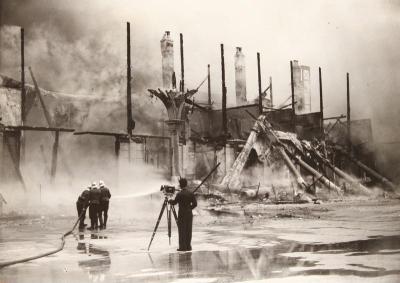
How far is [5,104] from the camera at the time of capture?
26.7 m

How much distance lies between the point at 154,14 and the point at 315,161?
18.0 metres

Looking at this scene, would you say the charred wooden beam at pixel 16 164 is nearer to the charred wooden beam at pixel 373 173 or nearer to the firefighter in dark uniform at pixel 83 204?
the firefighter in dark uniform at pixel 83 204

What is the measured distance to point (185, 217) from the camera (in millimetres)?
9234

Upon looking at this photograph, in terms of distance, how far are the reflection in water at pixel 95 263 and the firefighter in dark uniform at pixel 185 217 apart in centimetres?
135

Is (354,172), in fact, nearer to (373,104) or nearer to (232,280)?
(373,104)

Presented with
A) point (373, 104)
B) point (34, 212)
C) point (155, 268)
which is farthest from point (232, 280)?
point (34, 212)

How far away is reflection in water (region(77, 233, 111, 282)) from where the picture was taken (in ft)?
22.3

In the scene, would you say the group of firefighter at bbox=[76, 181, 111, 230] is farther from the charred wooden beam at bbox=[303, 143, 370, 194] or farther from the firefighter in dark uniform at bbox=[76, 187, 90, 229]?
the charred wooden beam at bbox=[303, 143, 370, 194]

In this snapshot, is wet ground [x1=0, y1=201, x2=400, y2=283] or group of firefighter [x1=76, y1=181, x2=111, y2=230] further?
group of firefighter [x1=76, y1=181, x2=111, y2=230]

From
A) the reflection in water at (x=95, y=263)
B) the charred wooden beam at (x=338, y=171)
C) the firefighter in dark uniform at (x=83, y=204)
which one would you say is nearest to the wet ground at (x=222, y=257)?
the reflection in water at (x=95, y=263)

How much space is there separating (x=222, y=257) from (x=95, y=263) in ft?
6.60

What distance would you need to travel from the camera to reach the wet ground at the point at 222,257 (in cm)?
652

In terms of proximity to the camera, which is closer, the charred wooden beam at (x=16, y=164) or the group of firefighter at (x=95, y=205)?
the group of firefighter at (x=95, y=205)

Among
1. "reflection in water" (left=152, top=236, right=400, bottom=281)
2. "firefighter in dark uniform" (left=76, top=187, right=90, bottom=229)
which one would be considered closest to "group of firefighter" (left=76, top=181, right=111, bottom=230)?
"firefighter in dark uniform" (left=76, top=187, right=90, bottom=229)
